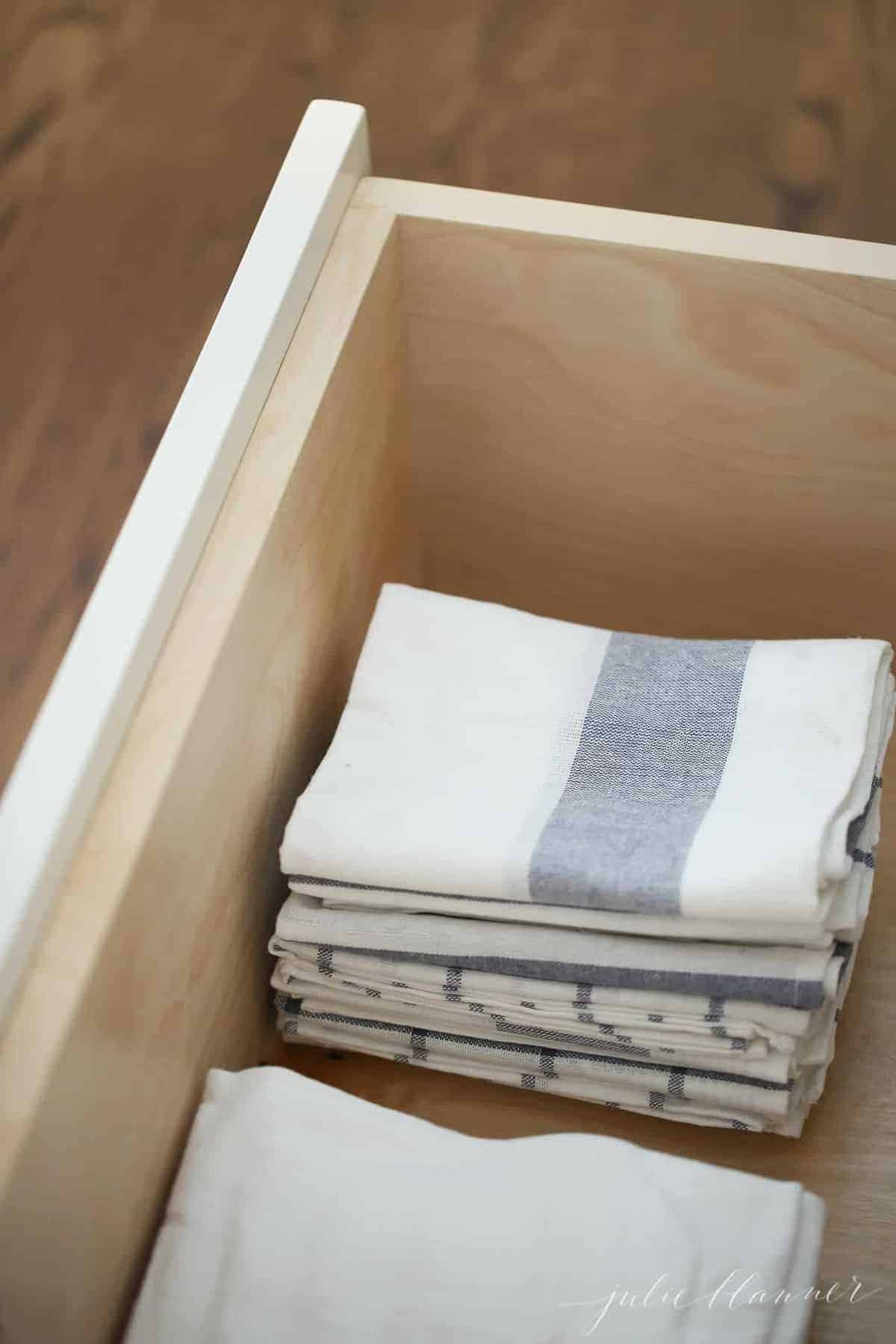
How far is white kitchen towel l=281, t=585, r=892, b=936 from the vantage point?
2.14 ft

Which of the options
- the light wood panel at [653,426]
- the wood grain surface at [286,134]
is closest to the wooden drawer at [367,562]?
the light wood panel at [653,426]

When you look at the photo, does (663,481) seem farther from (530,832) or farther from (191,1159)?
(191,1159)

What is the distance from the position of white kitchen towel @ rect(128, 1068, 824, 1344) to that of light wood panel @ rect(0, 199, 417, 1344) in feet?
0.12

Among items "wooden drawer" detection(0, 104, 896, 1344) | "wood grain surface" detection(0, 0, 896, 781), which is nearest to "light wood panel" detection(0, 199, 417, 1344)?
"wooden drawer" detection(0, 104, 896, 1344)

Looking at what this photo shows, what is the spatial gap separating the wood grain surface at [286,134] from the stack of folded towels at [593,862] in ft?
1.93

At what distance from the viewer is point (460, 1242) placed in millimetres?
614

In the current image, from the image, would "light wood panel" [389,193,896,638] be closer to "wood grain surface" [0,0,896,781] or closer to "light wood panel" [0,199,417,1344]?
"light wood panel" [0,199,417,1344]

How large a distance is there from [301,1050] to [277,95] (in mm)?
1175

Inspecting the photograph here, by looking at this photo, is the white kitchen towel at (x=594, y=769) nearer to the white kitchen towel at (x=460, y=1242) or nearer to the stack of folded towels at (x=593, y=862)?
the stack of folded towels at (x=593, y=862)

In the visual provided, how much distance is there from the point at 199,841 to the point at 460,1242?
7.8 inches

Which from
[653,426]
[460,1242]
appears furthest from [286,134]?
[460,1242]

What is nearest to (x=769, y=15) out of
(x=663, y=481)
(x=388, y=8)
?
(x=388, y=8)

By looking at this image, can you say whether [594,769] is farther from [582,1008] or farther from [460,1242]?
[460,1242]

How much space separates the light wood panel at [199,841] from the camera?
0.54m
